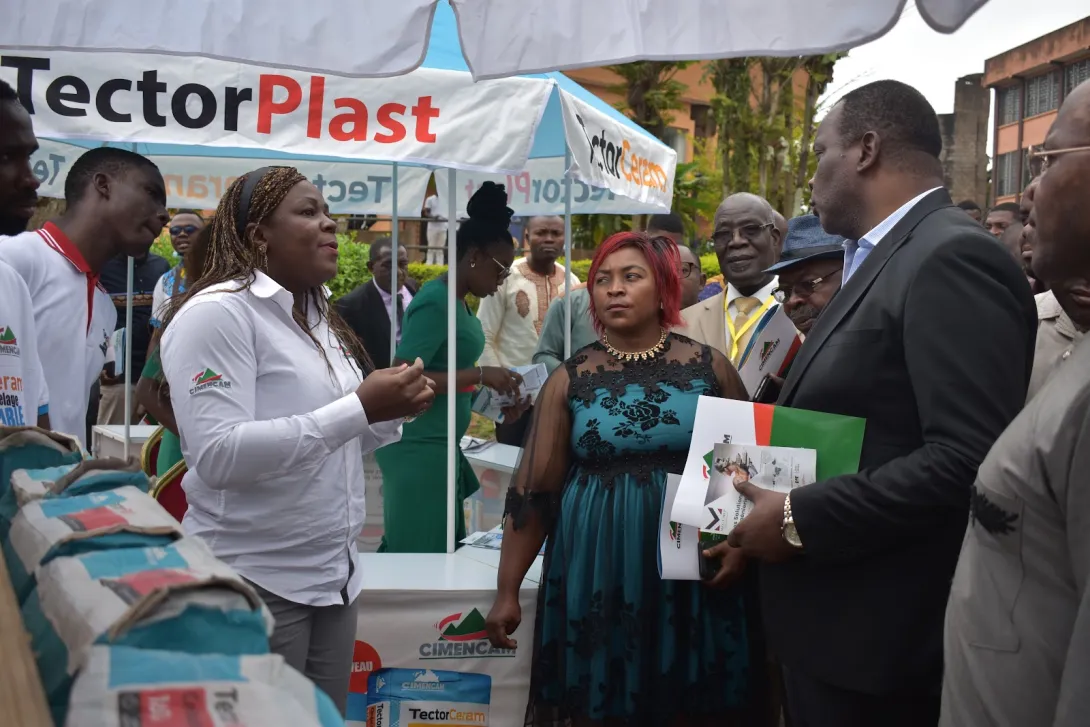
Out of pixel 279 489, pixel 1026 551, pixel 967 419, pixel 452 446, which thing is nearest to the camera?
pixel 1026 551

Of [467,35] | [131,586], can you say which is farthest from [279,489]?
[131,586]

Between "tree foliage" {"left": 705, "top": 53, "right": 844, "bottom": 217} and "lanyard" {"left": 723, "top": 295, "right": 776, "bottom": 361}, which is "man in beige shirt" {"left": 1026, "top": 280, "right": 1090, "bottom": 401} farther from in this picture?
"tree foliage" {"left": 705, "top": 53, "right": 844, "bottom": 217}

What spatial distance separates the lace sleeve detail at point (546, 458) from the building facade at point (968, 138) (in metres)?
35.9

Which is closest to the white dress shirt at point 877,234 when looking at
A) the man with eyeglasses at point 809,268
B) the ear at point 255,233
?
the man with eyeglasses at point 809,268

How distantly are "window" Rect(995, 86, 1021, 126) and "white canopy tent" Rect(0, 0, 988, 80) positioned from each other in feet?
115

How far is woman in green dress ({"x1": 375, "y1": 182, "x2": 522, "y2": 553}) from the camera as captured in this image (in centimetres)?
479

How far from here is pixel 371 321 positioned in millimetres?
8633

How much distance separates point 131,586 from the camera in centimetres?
71

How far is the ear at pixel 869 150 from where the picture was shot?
254 cm

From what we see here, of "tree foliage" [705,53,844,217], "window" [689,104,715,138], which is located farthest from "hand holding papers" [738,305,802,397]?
"window" [689,104,715,138]

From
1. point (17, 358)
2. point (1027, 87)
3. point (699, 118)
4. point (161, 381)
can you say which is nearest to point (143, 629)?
point (17, 358)

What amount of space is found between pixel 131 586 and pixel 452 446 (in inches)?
146

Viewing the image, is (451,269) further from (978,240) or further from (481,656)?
(978,240)

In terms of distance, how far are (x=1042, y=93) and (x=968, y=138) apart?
17.1 ft
